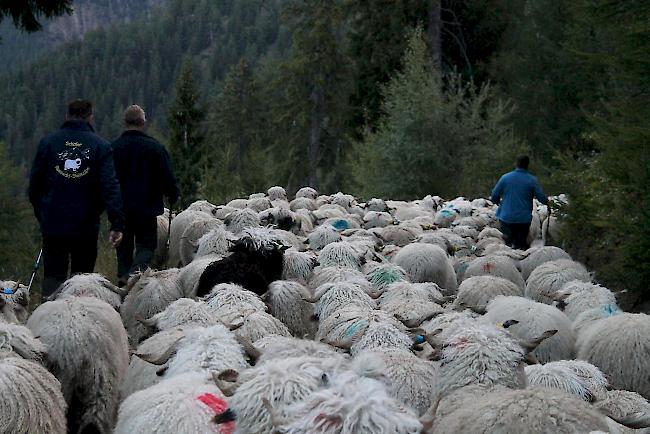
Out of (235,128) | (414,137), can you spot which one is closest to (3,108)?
(235,128)

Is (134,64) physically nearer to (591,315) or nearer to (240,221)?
(240,221)

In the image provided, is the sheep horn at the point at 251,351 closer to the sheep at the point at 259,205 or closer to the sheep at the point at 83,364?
the sheep at the point at 83,364

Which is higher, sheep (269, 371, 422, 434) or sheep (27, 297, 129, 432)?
sheep (269, 371, 422, 434)

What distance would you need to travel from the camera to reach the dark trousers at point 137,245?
26.1 feet

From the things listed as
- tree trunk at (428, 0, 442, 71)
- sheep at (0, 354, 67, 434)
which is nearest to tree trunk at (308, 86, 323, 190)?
tree trunk at (428, 0, 442, 71)

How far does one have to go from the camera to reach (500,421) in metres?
3.03

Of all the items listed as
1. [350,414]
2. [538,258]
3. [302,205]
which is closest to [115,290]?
[350,414]

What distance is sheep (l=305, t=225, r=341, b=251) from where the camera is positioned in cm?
1030

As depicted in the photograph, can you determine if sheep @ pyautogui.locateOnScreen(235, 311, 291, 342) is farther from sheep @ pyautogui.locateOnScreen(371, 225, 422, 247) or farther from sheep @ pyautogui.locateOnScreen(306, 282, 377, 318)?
sheep @ pyautogui.locateOnScreen(371, 225, 422, 247)

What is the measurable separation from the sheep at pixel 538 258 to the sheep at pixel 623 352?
4.04m

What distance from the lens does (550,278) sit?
318 inches

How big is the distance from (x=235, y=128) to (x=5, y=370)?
176 feet

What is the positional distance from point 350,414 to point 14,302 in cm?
463

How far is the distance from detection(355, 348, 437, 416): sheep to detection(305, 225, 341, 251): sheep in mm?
5610
